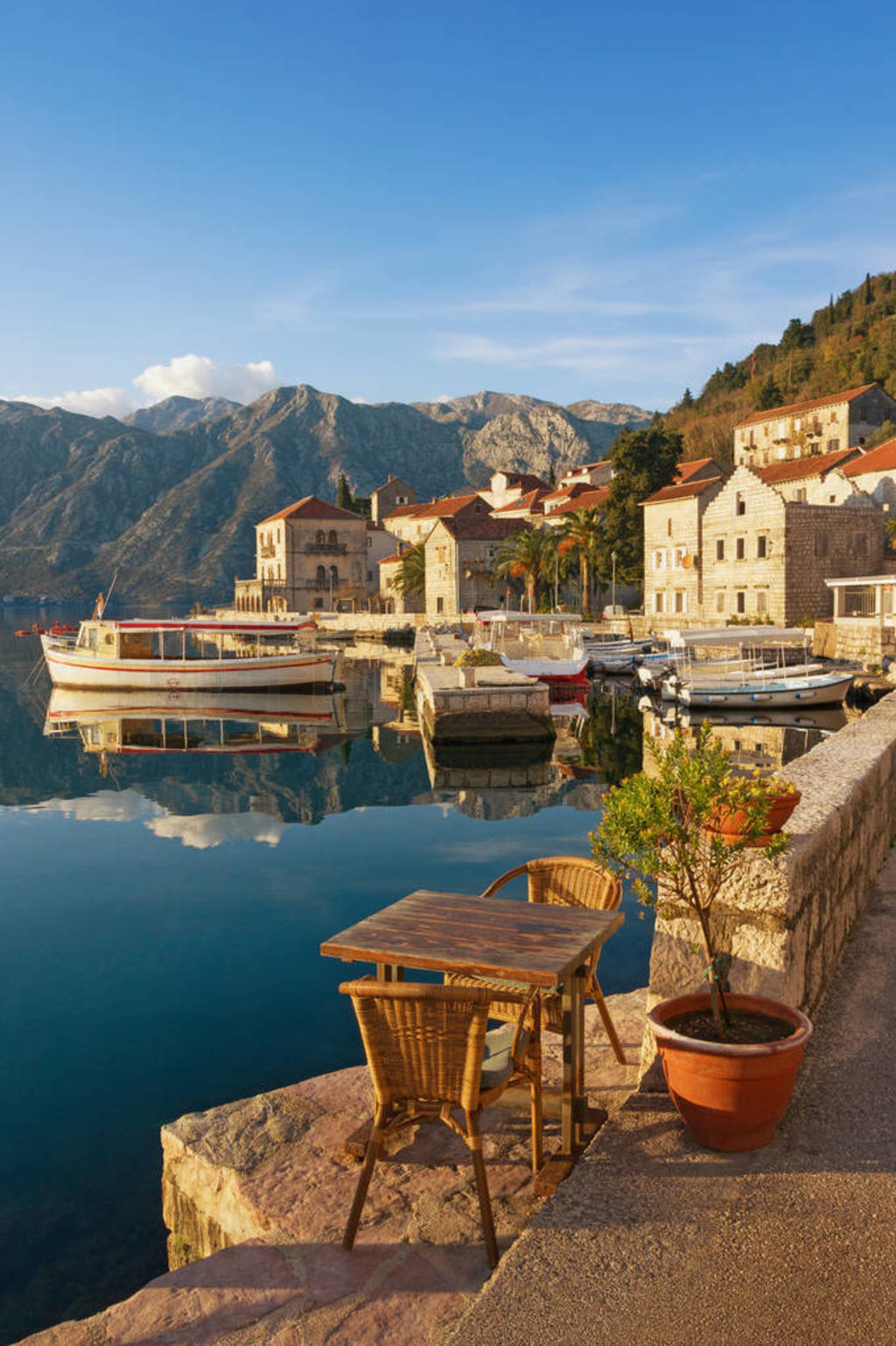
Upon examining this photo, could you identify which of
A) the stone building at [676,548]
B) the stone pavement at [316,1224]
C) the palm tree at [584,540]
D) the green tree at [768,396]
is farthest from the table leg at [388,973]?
the green tree at [768,396]

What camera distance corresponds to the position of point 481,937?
382cm

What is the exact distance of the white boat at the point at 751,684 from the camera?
3044cm

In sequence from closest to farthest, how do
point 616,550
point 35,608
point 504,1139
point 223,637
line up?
point 504,1139, point 616,550, point 223,637, point 35,608

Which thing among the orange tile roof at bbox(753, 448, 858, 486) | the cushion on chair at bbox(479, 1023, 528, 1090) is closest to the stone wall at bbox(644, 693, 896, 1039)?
the cushion on chair at bbox(479, 1023, 528, 1090)

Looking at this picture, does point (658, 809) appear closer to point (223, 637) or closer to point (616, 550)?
point (616, 550)

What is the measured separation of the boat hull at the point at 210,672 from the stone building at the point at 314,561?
50020 millimetres

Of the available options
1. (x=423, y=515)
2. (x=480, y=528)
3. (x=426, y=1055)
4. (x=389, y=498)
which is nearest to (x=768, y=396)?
(x=423, y=515)

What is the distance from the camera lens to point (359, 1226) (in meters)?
3.62

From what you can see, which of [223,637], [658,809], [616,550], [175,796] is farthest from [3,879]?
[223,637]

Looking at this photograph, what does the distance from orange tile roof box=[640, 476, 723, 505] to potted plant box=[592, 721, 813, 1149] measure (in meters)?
53.2

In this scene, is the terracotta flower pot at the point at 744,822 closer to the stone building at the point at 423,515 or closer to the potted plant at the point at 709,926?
the potted plant at the point at 709,926

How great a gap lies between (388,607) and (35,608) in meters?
112

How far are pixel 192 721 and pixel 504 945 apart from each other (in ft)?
103

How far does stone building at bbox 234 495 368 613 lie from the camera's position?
9062 centimetres
